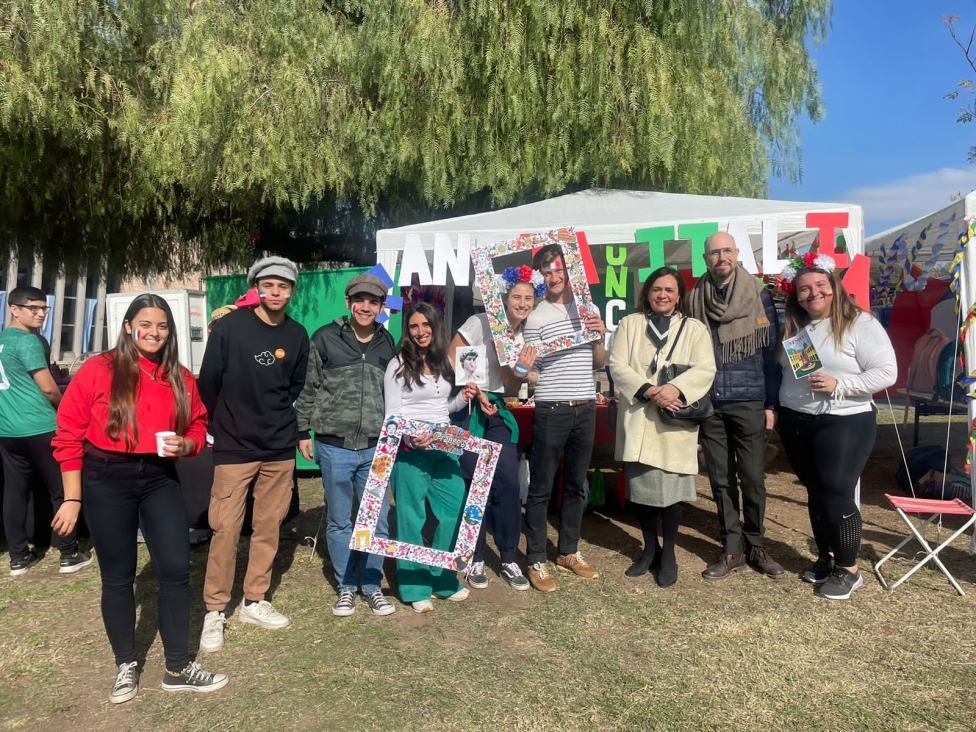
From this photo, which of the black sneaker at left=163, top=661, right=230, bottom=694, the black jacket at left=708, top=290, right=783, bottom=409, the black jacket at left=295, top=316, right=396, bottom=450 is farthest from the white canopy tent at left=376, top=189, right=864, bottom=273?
the black sneaker at left=163, top=661, right=230, bottom=694

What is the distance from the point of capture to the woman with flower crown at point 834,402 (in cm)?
384

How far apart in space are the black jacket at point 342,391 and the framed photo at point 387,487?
158 mm

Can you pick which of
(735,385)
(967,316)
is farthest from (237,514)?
(967,316)

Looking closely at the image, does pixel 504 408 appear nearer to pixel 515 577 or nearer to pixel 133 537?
pixel 515 577

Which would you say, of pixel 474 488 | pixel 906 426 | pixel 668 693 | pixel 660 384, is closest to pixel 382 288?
pixel 474 488

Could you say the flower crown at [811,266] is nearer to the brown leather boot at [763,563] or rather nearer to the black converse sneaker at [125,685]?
the brown leather boot at [763,563]

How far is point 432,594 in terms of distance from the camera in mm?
4086

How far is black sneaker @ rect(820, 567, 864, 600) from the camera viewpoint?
3.97 metres

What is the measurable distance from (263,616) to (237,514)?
623 mm

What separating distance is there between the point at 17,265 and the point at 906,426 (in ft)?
44.3

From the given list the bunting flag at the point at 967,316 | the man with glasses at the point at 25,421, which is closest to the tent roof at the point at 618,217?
the bunting flag at the point at 967,316

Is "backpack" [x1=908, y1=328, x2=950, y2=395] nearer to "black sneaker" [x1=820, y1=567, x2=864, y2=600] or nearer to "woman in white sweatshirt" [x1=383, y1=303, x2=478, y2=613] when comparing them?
"black sneaker" [x1=820, y1=567, x2=864, y2=600]

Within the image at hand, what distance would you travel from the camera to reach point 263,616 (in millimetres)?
3727

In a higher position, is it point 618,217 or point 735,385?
point 618,217
